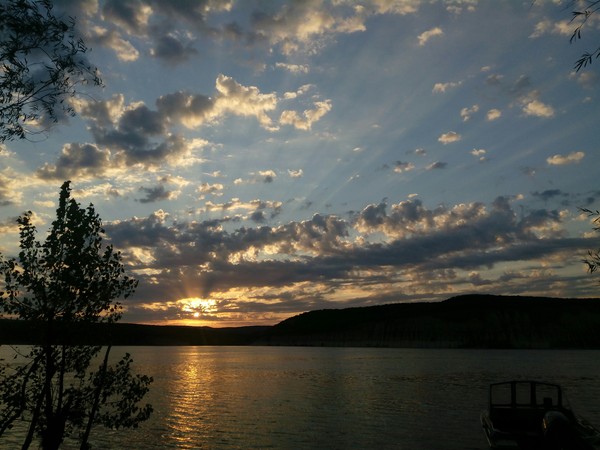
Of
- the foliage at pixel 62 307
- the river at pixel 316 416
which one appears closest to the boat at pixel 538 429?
the river at pixel 316 416

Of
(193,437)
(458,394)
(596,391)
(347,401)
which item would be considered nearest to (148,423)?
(193,437)

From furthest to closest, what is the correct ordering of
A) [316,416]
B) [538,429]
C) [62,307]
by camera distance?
[316,416], [538,429], [62,307]

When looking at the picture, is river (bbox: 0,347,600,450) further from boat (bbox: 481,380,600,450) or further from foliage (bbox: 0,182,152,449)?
foliage (bbox: 0,182,152,449)

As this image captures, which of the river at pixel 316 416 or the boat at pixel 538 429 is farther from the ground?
the boat at pixel 538 429

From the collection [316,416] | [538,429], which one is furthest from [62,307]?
[316,416]

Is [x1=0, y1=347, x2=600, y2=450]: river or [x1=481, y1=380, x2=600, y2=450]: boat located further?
[x1=0, y1=347, x2=600, y2=450]: river

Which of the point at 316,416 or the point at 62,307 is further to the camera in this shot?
the point at 316,416

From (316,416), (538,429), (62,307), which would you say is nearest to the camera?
(62,307)

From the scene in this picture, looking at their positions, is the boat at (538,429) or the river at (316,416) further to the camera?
the river at (316,416)

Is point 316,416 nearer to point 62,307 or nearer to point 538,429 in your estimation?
point 538,429

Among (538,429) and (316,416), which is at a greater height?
(538,429)

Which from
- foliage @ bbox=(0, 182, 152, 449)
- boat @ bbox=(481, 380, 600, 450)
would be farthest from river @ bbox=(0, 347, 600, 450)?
foliage @ bbox=(0, 182, 152, 449)

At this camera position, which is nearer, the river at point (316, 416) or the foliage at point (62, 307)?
the foliage at point (62, 307)

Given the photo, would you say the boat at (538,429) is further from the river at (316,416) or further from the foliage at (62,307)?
the foliage at (62,307)
